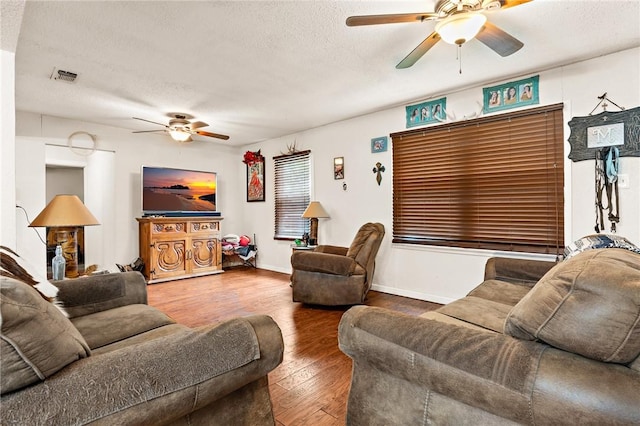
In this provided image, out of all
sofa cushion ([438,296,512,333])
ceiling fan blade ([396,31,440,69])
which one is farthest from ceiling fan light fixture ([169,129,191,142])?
sofa cushion ([438,296,512,333])

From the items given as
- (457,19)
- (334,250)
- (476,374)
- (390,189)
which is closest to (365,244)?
(334,250)

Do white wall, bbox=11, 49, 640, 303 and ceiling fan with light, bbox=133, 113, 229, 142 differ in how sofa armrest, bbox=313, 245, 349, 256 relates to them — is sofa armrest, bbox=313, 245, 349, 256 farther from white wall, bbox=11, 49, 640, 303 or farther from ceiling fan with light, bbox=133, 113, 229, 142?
ceiling fan with light, bbox=133, 113, 229, 142

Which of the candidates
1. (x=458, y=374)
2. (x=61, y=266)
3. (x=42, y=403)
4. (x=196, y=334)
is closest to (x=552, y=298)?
(x=458, y=374)

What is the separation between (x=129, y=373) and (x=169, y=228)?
4.55m

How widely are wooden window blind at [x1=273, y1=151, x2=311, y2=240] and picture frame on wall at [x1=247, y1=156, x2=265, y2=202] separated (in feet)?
1.27

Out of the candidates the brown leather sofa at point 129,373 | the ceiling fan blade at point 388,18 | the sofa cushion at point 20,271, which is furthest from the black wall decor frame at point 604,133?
the sofa cushion at point 20,271

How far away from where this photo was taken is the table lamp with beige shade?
15.2 ft

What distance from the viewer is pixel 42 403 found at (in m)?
0.73

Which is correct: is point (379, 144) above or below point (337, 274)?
above

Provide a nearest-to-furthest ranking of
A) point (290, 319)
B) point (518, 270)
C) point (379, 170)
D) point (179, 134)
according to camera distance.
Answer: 1. point (518, 270)
2. point (290, 319)
3. point (379, 170)
4. point (179, 134)

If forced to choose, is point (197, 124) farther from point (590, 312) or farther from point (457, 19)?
point (590, 312)

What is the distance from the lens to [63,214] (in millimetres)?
2250

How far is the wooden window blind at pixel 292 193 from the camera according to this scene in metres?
5.20

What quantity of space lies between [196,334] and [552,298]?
117 centimetres
